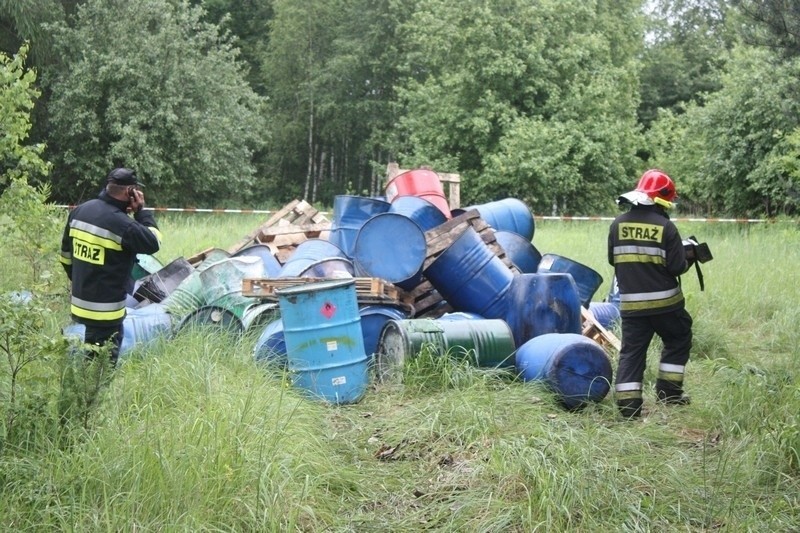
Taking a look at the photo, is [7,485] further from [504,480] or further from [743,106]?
[743,106]

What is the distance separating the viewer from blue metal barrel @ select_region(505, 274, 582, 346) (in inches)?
250

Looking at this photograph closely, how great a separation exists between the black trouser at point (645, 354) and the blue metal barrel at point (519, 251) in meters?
2.30

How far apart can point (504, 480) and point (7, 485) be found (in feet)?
7.38

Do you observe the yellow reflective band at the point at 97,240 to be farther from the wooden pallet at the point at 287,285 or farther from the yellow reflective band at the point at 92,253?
the wooden pallet at the point at 287,285

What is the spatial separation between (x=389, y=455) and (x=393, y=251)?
2597 mm

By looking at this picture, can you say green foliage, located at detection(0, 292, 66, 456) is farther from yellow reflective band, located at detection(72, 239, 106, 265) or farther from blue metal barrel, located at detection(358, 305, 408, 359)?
blue metal barrel, located at detection(358, 305, 408, 359)

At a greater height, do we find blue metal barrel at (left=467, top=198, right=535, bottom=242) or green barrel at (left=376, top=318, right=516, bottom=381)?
blue metal barrel at (left=467, top=198, right=535, bottom=242)

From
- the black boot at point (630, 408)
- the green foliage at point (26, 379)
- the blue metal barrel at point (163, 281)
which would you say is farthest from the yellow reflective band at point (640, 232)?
the blue metal barrel at point (163, 281)

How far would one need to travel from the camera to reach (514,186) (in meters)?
23.6

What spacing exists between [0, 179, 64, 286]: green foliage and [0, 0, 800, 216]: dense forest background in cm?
921

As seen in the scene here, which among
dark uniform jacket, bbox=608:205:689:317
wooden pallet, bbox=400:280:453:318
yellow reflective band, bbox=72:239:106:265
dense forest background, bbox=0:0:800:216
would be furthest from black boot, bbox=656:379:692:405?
dense forest background, bbox=0:0:800:216

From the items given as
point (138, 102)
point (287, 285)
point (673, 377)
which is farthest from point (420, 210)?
point (138, 102)

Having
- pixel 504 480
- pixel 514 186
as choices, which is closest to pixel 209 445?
pixel 504 480

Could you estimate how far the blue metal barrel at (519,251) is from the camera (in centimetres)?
793
